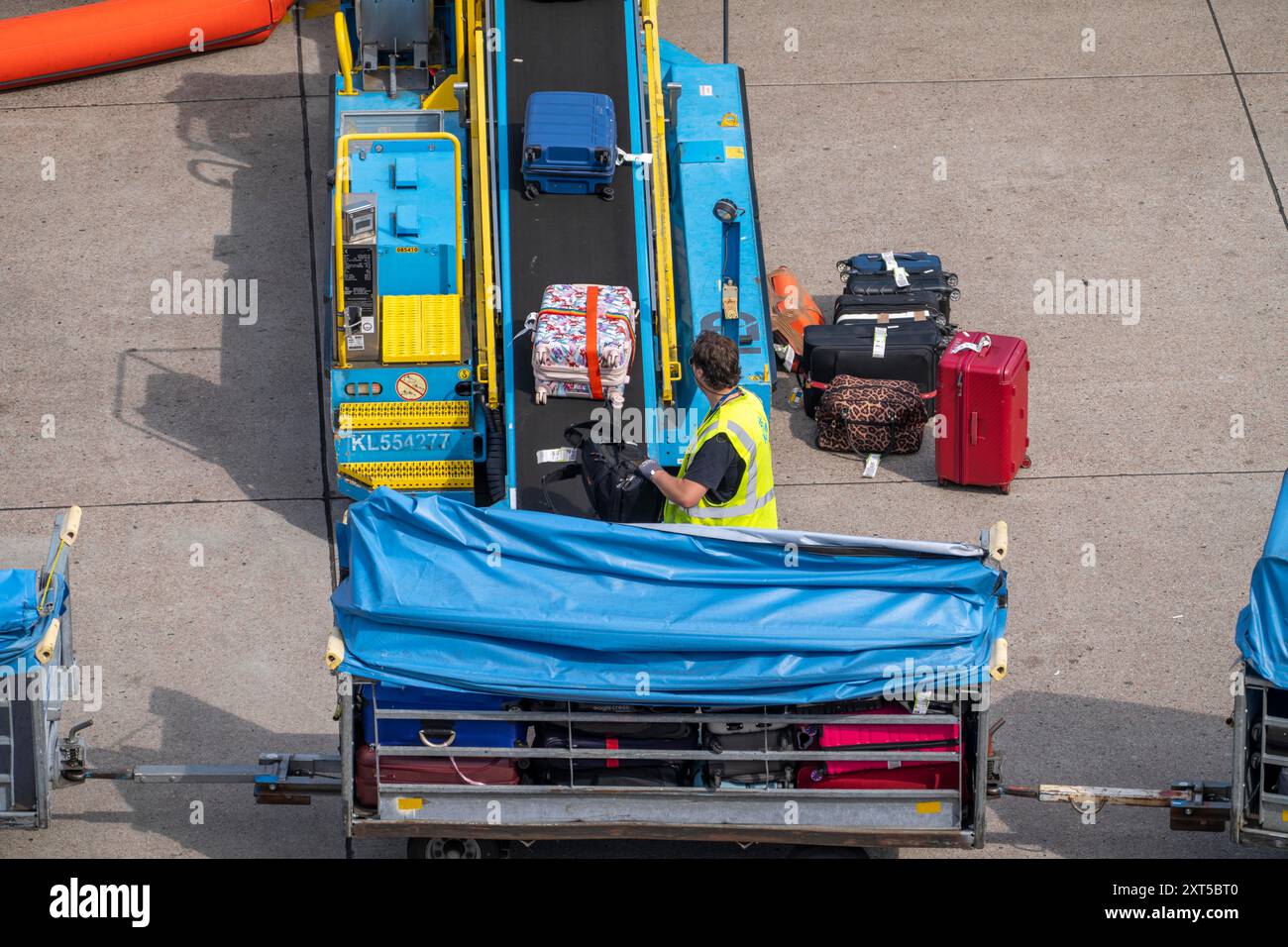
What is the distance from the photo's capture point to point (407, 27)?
1260cm

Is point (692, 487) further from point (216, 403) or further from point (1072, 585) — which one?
point (216, 403)

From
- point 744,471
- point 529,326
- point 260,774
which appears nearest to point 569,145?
point 529,326

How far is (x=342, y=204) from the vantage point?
34.2 feet

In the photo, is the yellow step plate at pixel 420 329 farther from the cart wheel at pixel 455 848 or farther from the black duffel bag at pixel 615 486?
the cart wheel at pixel 455 848

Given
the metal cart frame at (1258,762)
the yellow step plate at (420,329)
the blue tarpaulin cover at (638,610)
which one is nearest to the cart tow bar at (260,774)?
the blue tarpaulin cover at (638,610)

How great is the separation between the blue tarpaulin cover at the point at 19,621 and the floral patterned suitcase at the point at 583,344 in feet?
11.4

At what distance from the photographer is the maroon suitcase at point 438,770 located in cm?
718

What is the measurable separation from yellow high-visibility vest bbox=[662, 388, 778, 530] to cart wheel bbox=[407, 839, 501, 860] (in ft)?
5.22

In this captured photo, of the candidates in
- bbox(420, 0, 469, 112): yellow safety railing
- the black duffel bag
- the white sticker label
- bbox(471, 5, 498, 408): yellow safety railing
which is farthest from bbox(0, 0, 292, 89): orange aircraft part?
the black duffel bag

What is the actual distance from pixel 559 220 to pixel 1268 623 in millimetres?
5162

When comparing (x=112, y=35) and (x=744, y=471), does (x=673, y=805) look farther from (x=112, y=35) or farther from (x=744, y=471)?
(x=112, y=35)

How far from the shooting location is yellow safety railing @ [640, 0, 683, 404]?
1024 cm

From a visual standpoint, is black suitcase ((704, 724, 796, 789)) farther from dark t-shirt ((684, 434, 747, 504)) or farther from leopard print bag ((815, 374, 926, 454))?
leopard print bag ((815, 374, 926, 454))

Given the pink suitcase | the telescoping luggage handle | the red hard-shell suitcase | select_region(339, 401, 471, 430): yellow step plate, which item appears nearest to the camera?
the pink suitcase
